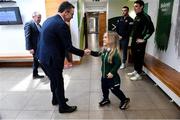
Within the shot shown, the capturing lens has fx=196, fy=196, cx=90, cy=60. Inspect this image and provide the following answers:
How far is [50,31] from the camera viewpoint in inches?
102

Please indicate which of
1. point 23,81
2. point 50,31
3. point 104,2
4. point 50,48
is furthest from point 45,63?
point 104,2

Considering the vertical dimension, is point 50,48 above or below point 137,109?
above

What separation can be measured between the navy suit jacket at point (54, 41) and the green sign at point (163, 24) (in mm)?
2394

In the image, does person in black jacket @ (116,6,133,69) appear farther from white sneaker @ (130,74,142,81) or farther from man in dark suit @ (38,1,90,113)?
man in dark suit @ (38,1,90,113)

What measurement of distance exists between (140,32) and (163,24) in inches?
25.1

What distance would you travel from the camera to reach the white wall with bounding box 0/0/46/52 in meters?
5.43

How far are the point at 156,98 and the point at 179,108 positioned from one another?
0.44 m

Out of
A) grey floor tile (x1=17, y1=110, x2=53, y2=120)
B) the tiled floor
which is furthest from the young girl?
grey floor tile (x1=17, y1=110, x2=53, y2=120)

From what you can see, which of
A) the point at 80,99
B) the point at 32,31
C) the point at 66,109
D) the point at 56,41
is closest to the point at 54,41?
the point at 56,41

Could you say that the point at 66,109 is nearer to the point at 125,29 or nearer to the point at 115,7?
the point at 125,29

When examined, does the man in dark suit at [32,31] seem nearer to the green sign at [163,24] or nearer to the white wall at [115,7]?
the green sign at [163,24]

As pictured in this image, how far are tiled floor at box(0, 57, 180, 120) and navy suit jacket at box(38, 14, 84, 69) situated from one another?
88cm

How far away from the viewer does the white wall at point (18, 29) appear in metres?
5.43

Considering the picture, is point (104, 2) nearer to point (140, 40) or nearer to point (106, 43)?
point (140, 40)
